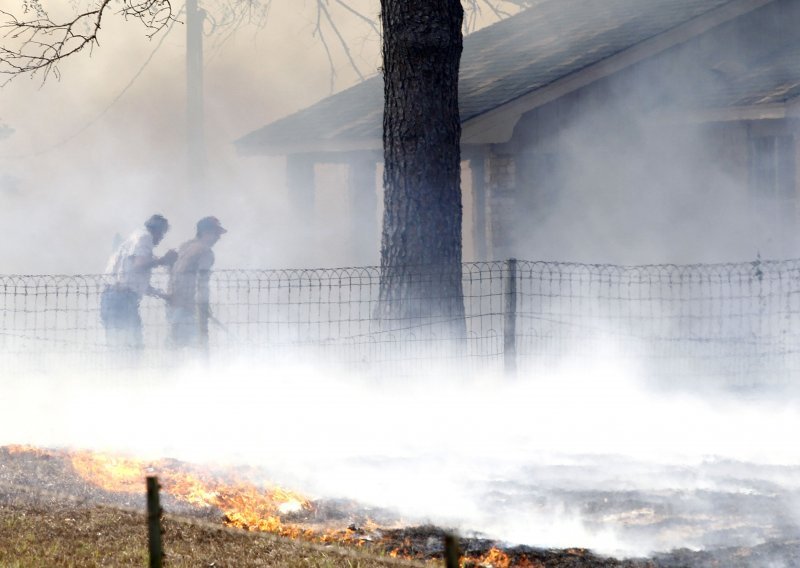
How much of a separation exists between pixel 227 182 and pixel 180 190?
1687 millimetres

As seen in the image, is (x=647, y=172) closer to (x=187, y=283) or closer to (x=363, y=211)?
(x=363, y=211)

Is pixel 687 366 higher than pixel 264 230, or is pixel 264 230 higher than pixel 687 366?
pixel 264 230

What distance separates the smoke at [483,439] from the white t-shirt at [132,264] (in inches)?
42.9

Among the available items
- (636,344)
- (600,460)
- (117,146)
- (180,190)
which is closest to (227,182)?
(180,190)

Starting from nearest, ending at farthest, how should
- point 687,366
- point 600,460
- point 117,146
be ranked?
point 600,460, point 687,366, point 117,146

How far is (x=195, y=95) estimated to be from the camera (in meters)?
30.7

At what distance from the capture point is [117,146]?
137 ft

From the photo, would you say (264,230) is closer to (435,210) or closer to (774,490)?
(435,210)

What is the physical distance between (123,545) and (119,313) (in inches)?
257

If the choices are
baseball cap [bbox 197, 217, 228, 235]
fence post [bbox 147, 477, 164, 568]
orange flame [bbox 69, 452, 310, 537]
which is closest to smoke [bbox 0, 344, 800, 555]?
orange flame [bbox 69, 452, 310, 537]

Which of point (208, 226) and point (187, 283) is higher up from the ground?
point (208, 226)

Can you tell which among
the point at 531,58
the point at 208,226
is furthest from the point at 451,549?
the point at 531,58

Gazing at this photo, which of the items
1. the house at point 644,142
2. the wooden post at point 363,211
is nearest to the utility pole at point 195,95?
the wooden post at point 363,211

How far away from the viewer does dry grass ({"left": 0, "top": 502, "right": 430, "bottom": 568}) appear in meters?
6.16
